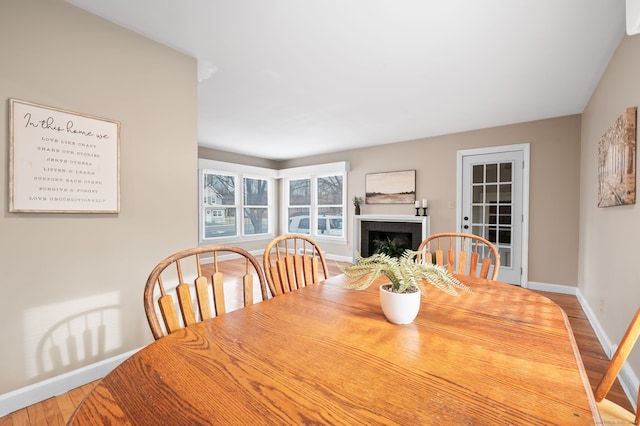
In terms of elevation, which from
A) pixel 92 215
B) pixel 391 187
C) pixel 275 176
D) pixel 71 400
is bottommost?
pixel 71 400

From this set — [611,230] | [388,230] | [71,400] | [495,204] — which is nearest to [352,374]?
[71,400]

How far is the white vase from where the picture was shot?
95 centimetres

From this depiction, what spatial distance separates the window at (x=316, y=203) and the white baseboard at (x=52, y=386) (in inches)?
187

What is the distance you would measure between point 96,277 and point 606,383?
8.37 feet

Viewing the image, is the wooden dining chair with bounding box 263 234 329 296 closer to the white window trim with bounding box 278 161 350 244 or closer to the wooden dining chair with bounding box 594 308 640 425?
the wooden dining chair with bounding box 594 308 640 425

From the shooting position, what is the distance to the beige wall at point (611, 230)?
1.83 meters

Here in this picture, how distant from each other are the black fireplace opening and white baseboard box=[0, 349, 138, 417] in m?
4.37

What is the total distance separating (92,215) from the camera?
1899 millimetres

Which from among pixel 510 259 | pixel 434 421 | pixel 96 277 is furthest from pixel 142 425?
pixel 510 259

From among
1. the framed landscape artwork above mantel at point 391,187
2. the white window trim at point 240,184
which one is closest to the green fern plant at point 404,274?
the framed landscape artwork above mantel at point 391,187

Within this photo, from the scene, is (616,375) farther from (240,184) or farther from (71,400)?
(240,184)

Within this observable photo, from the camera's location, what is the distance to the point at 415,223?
5.10 m

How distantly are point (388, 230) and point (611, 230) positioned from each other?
3.31 meters

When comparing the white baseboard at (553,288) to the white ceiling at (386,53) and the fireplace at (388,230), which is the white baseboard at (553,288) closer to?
the fireplace at (388,230)
